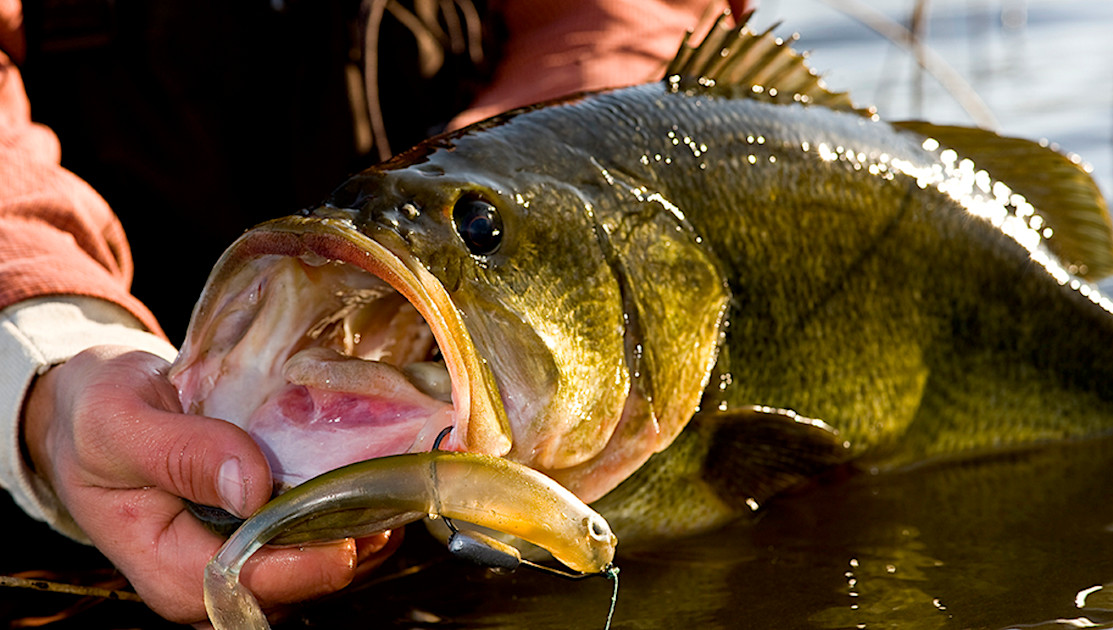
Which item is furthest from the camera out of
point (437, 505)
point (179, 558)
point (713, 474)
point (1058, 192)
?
point (1058, 192)

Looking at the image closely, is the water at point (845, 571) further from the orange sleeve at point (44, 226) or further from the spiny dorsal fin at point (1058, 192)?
the orange sleeve at point (44, 226)

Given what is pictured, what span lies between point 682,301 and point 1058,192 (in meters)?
1.06

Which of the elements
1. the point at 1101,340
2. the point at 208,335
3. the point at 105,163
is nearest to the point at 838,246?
the point at 1101,340

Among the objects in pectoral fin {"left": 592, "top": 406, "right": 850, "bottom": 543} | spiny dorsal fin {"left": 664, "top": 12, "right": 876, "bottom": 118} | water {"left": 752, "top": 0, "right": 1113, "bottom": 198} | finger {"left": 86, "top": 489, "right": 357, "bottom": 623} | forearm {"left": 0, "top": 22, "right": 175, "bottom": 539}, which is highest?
water {"left": 752, "top": 0, "right": 1113, "bottom": 198}

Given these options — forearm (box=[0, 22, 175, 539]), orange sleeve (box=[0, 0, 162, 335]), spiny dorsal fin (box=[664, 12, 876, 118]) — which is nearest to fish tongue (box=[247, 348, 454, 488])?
forearm (box=[0, 22, 175, 539])

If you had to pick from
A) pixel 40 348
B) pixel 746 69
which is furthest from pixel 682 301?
pixel 40 348

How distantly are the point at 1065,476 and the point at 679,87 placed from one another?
3.51ft

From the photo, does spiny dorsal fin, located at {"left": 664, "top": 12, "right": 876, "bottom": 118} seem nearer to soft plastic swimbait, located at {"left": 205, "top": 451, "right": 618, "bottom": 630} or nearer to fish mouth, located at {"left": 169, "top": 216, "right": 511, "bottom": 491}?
fish mouth, located at {"left": 169, "top": 216, "right": 511, "bottom": 491}

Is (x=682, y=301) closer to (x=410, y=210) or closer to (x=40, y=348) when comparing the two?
(x=410, y=210)

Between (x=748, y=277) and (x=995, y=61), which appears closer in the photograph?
(x=748, y=277)

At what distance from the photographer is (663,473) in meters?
2.08

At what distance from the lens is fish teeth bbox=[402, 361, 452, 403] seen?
1.71 meters

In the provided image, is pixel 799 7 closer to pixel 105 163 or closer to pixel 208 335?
pixel 105 163

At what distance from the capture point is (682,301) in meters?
1.97
